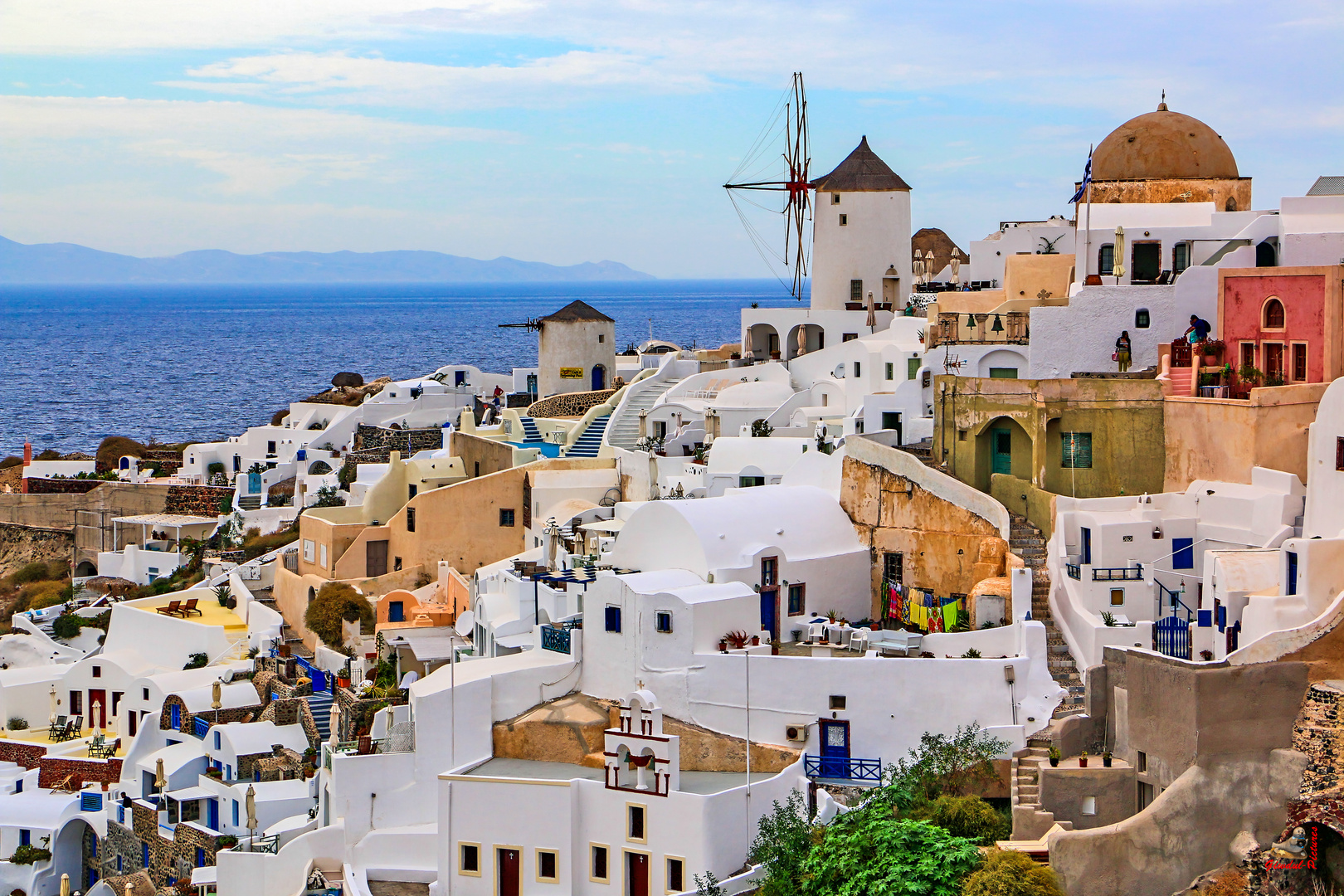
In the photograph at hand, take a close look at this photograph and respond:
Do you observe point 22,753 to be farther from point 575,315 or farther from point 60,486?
point 60,486

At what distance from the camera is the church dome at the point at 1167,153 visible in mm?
34656

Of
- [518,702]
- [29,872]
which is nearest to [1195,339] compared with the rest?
[518,702]

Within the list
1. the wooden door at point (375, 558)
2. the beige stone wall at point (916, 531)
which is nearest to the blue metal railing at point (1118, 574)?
the beige stone wall at point (916, 531)

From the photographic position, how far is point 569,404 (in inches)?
1791

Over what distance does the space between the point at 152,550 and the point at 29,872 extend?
1599 cm

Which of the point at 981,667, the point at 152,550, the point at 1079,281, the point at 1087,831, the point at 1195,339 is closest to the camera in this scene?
the point at 1087,831

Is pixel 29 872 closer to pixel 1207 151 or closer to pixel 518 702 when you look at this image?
pixel 518 702

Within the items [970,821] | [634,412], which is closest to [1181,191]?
[634,412]

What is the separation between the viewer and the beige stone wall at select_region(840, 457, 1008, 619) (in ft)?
91.7

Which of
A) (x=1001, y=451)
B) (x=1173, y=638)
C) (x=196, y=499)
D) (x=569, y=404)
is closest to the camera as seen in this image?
(x=1173, y=638)

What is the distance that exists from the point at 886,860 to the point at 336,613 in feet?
58.5

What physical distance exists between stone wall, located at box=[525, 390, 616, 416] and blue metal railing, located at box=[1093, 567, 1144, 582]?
21.7 metres

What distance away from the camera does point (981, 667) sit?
24.1 meters

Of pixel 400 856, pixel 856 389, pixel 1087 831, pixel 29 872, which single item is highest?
pixel 856 389
